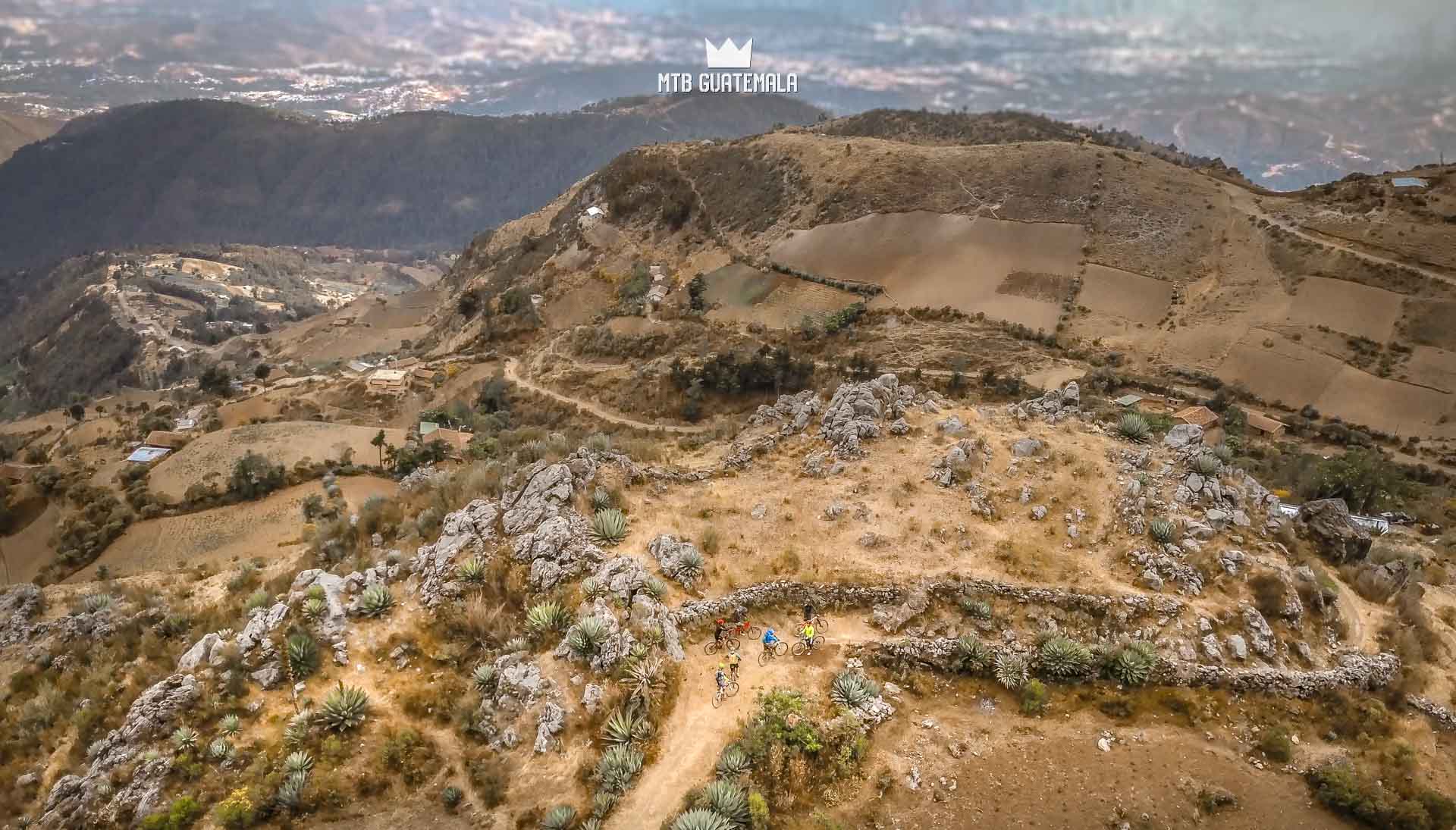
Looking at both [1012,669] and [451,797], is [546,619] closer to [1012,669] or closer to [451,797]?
[451,797]

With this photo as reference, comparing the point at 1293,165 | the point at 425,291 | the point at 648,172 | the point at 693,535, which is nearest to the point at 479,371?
the point at 648,172

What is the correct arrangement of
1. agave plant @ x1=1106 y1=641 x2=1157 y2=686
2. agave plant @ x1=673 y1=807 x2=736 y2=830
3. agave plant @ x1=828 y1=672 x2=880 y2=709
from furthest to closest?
agave plant @ x1=1106 y1=641 x2=1157 y2=686 → agave plant @ x1=828 y1=672 x2=880 y2=709 → agave plant @ x1=673 y1=807 x2=736 y2=830

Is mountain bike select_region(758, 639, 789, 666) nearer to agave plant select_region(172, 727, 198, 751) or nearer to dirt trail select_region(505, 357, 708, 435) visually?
agave plant select_region(172, 727, 198, 751)

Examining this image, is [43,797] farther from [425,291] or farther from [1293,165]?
[1293,165]

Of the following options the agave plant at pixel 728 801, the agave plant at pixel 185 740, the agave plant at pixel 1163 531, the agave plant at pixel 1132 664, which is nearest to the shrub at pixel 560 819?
the agave plant at pixel 728 801

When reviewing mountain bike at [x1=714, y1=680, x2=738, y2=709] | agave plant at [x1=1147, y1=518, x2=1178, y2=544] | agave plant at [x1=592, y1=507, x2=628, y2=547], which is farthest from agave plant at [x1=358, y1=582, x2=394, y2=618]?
agave plant at [x1=1147, y1=518, x2=1178, y2=544]
